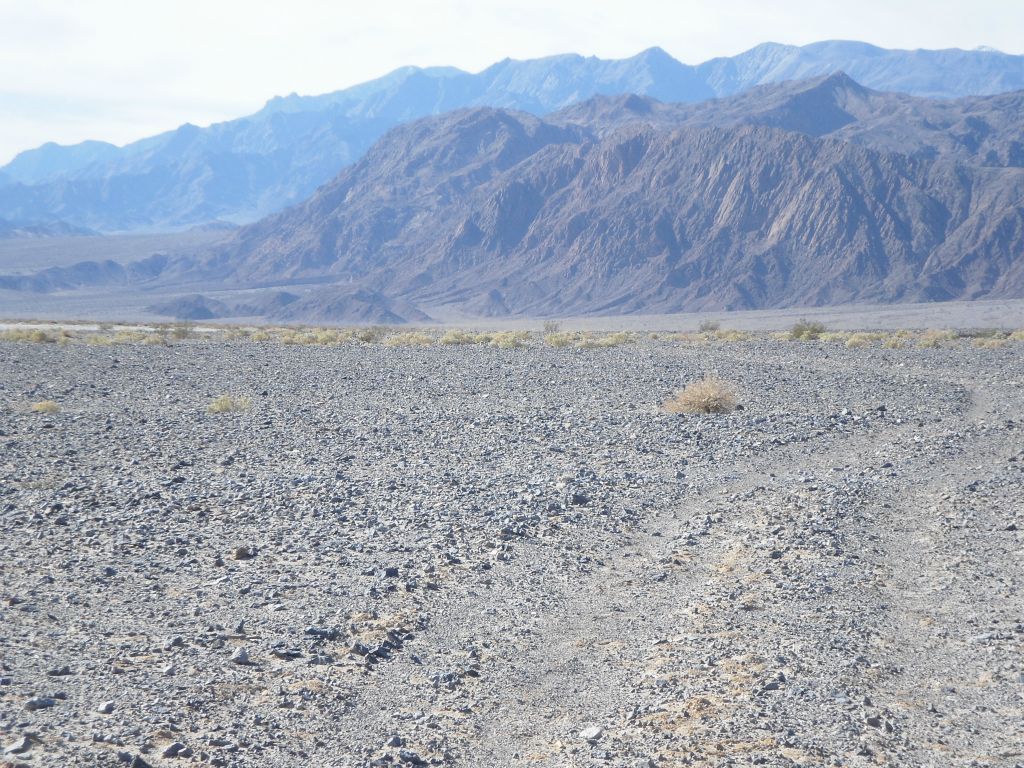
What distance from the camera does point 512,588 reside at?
932cm

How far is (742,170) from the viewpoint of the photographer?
398 feet

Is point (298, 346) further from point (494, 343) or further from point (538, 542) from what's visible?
point (538, 542)

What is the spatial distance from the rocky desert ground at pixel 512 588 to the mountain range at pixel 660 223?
89897mm

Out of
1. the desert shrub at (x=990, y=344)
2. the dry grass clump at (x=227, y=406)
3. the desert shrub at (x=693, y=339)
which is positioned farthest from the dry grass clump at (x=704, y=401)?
the desert shrub at (x=990, y=344)

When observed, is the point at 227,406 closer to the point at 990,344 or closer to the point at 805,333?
the point at 990,344

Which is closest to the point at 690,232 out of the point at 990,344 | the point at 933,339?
the point at 933,339

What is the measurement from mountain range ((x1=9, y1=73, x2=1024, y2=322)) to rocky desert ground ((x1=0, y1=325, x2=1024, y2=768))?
89.9 meters

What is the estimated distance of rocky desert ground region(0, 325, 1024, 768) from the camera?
6.27 meters

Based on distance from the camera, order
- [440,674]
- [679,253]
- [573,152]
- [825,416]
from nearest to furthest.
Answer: [440,674], [825,416], [679,253], [573,152]

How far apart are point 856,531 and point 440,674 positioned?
5498 millimetres

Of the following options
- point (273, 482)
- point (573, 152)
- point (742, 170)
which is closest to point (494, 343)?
point (273, 482)

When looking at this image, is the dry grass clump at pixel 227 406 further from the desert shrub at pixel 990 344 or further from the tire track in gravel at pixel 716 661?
the desert shrub at pixel 990 344

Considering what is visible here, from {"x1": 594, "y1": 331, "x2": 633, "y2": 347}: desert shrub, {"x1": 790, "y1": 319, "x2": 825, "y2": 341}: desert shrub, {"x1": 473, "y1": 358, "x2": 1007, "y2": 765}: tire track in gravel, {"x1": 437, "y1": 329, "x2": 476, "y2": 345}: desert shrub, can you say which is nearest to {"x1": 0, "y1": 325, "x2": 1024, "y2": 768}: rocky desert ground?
{"x1": 473, "y1": 358, "x2": 1007, "y2": 765}: tire track in gravel

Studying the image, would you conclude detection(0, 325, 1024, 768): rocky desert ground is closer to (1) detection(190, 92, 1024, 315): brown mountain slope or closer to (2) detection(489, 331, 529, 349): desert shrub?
(2) detection(489, 331, 529, 349): desert shrub
